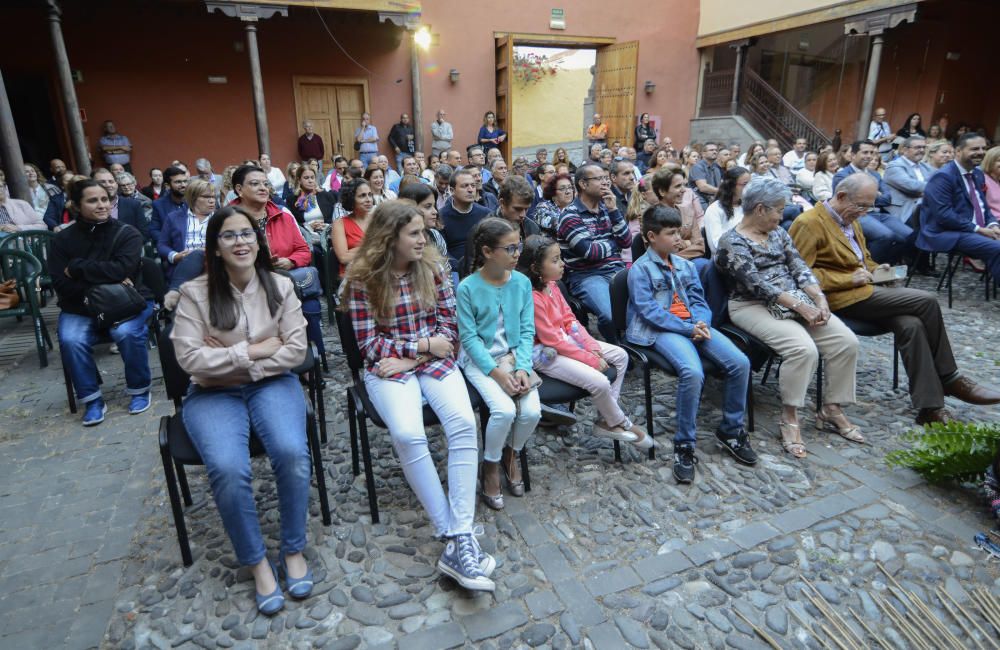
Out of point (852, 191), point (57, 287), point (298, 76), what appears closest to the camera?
point (852, 191)

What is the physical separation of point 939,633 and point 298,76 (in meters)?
12.6

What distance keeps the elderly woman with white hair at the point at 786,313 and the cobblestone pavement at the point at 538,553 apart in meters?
0.25

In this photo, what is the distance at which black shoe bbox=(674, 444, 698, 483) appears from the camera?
9.90ft

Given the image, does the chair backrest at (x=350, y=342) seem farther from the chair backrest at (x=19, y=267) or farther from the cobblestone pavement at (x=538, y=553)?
the chair backrest at (x=19, y=267)

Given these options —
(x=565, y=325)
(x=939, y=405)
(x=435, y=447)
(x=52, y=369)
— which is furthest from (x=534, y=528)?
(x=52, y=369)

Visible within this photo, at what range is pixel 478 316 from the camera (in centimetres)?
292

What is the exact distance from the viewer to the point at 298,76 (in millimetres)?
11609

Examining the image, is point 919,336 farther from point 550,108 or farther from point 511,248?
point 550,108

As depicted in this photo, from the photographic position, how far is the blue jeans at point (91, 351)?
3810 millimetres

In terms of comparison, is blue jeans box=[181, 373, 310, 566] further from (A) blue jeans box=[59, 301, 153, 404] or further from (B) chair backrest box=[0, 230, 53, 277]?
(B) chair backrest box=[0, 230, 53, 277]

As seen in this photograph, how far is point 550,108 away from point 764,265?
19.2 m

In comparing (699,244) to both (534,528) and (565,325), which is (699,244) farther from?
(534,528)

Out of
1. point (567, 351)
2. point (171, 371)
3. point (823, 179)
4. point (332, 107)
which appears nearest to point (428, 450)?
point (567, 351)

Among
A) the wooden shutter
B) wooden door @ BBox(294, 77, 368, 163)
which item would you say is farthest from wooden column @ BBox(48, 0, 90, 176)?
the wooden shutter
